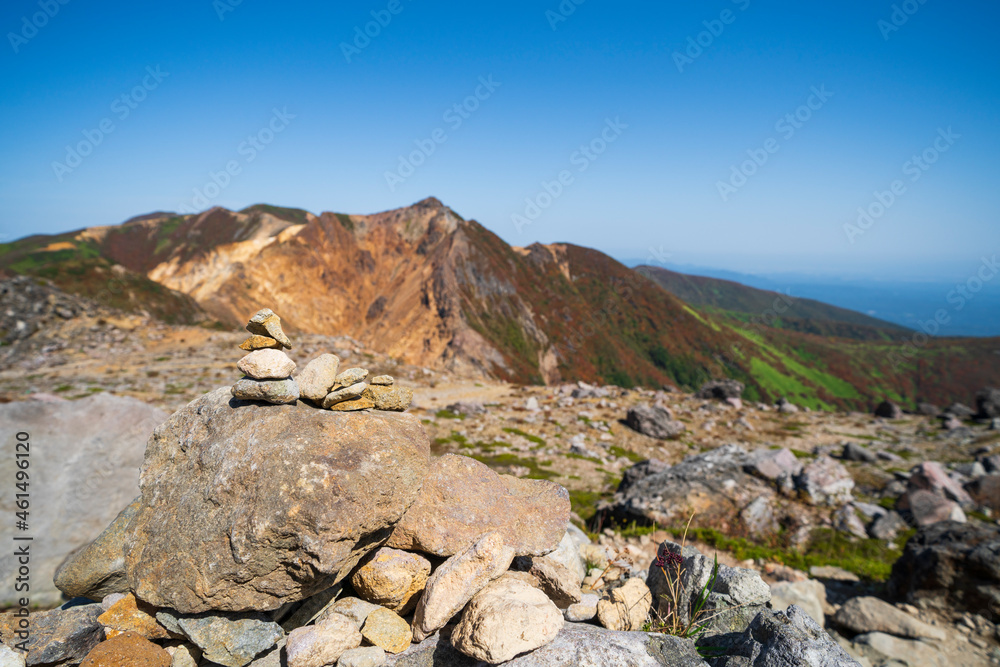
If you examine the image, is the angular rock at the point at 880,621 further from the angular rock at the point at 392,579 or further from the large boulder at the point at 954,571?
A: the angular rock at the point at 392,579

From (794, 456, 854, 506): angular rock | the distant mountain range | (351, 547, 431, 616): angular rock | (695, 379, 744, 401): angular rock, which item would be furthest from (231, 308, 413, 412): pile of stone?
the distant mountain range

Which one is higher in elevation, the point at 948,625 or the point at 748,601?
the point at 748,601

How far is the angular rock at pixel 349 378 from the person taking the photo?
528cm

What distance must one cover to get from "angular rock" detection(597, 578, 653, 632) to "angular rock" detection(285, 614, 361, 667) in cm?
289

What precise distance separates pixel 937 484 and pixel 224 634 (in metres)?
24.4

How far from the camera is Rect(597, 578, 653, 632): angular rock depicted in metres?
4.99

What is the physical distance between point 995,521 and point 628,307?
100317 mm

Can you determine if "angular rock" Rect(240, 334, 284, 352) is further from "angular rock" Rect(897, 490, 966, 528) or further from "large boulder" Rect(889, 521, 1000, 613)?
"angular rock" Rect(897, 490, 966, 528)

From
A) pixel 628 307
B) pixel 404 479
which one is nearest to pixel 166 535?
pixel 404 479

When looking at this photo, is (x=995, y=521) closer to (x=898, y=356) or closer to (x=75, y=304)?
(x=75, y=304)

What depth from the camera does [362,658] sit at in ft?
13.0

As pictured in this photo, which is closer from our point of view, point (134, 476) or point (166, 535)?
point (166, 535)

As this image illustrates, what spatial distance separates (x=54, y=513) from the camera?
340 inches

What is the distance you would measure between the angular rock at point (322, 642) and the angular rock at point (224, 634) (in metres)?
0.38
